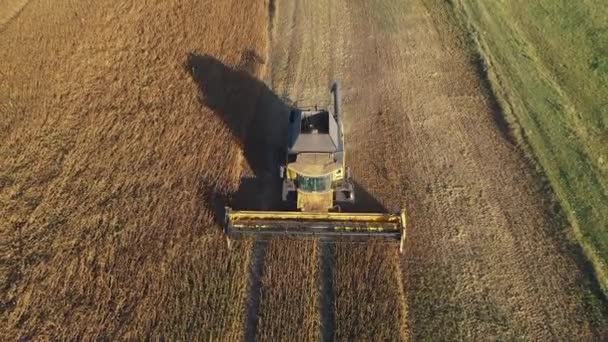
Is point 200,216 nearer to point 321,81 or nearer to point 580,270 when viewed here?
point 321,81

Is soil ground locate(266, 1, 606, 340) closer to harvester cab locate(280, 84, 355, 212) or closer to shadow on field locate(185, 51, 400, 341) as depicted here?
shadow on field locate(185, 51, 400, 341)

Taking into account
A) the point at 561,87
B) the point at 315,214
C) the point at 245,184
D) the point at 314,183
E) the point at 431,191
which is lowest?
the point at 561,87


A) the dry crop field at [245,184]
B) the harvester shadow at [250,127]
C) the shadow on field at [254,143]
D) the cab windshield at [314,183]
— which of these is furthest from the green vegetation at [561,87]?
the harvester shadow at [250,127]

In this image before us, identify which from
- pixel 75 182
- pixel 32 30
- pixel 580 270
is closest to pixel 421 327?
pixel 580 270

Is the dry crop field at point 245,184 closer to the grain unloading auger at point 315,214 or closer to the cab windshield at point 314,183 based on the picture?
the grain unloading auger at point 315,214

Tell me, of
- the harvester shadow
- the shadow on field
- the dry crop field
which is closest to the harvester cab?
the shadow on field

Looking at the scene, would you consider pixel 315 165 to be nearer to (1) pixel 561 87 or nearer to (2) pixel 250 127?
(2) pixel 250 127

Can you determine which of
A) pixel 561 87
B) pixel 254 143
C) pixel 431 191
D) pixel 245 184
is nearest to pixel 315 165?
pixel 245 184
